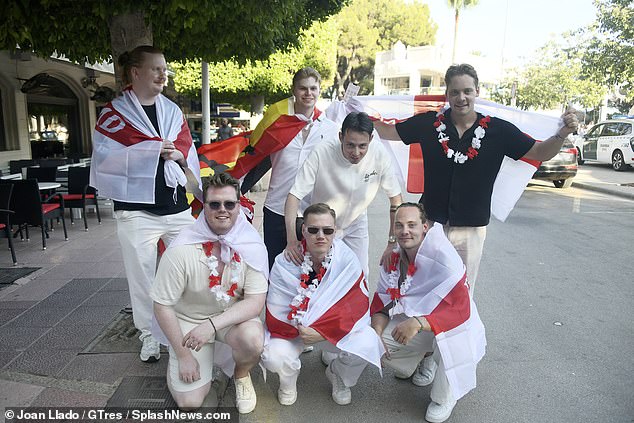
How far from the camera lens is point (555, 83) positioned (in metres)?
25.9

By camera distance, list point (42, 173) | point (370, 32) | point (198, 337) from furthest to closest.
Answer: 1. point (370, 32)
2. point (42, 173)
3. point (198, 337)

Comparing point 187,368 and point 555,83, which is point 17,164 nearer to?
point 187,368

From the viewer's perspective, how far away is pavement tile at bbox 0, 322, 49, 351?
12.0 feet

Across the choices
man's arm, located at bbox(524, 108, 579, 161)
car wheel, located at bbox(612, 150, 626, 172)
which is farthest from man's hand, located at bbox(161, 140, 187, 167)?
car wheel, located at bbox(612, 150, 626, 172)

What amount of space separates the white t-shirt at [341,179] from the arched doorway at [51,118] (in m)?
9.50

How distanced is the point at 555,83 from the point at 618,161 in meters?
10.9

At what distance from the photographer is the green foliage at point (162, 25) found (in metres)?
3.17

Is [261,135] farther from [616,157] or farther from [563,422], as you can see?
[616,157]

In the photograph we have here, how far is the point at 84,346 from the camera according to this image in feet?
12.0

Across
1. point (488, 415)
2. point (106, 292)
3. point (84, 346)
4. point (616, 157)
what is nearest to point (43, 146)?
point (106, 292)

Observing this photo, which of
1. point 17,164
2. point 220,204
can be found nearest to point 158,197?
point 220,204

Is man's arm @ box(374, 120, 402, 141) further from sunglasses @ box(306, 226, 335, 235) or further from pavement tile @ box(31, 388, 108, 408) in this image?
pavement tile @ box(31, 388, 108, 408)

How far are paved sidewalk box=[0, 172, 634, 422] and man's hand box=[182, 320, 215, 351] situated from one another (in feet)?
1.84

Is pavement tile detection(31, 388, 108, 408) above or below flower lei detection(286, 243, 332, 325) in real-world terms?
below
